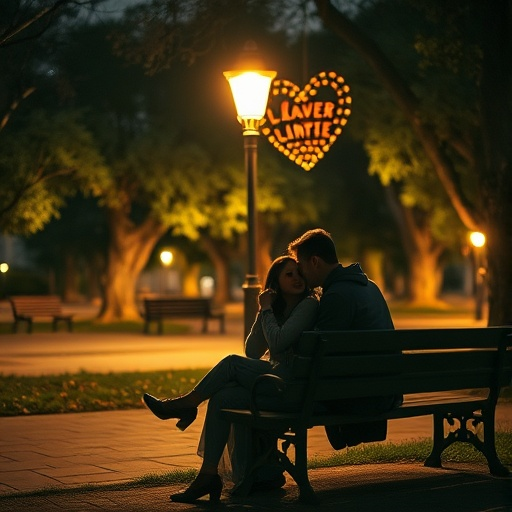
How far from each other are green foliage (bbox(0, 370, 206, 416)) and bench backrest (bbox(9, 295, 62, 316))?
1699 centimetres

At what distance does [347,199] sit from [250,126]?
50.5 m

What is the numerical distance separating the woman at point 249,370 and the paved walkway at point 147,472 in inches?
14.6

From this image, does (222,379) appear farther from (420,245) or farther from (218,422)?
(420,245)

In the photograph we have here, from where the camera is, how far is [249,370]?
8562 mm

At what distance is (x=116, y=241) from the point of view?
40.9 m

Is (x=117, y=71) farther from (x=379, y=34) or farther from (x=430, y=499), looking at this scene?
(x=430, y=499)

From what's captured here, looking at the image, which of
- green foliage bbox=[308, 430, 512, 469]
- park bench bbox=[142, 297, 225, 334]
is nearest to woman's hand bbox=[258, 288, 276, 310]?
green foliage bbox=[308, 430, 512, 469]

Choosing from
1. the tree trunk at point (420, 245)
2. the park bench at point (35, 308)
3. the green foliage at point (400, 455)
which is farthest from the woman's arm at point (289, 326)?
the tree trunk at point (420, 245)

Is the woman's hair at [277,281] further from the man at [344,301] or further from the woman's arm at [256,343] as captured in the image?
the woman's arm at [256,343]

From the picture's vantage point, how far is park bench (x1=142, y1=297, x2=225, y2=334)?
111 feet

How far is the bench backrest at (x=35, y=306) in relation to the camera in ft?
115

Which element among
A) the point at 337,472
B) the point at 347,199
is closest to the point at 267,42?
the point at 347,199

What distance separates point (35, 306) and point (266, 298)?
89.3 ft

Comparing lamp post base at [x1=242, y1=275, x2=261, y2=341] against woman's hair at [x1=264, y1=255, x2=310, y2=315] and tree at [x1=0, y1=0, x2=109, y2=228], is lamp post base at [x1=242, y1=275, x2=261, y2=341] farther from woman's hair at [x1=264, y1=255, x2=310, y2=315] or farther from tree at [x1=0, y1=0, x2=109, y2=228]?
tree at [x1=0, y1=0, x2=109, y2=228]
